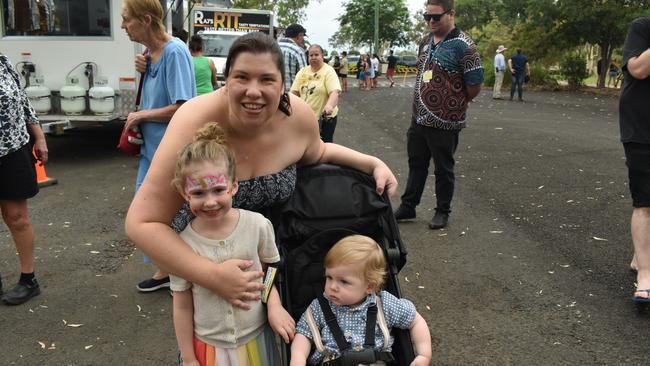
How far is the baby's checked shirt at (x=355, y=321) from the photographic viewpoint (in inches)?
90.7

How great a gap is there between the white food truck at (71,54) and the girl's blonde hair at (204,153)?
23.4 ft

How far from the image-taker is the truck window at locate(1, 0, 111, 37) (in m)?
8.62

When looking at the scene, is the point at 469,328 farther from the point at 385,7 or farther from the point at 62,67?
the point at 385,7

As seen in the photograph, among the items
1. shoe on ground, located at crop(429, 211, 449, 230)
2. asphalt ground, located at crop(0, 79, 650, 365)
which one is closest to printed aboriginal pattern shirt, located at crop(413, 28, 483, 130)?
shoe on ground, located at crop(429, 211, 449, 230)

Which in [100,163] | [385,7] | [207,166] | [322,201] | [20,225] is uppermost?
[385,7]

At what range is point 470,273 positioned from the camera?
462 centimetres

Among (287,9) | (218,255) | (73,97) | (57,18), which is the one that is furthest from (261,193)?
(287,9)

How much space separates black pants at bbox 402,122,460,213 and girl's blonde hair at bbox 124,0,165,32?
9.29ft

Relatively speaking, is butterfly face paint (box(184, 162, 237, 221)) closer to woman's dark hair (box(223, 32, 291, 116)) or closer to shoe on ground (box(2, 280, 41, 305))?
woman's dark hair (box(223, 32, 291, 116))

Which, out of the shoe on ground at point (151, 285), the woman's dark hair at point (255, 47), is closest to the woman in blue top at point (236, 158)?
→ the woman's dark hair at point (255, 47)

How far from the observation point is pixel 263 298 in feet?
7.32

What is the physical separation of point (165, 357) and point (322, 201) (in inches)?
59.0

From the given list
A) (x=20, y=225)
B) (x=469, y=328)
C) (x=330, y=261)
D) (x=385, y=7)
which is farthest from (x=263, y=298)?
(x=385, y=7)

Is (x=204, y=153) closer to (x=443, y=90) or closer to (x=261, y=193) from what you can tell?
(x=261, y=193)
